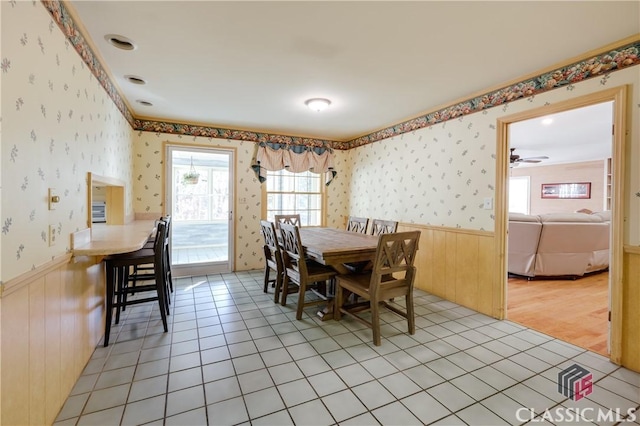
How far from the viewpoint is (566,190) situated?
805 cm

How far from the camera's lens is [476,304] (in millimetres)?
3201

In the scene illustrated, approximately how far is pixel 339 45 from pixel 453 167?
2051 millimetres

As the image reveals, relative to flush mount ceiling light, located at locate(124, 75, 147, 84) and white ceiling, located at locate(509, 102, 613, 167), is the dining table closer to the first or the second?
white ceiling, located at locate(509, 102, 613, 167)

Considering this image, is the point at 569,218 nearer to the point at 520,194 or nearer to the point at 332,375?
the point at 332,375

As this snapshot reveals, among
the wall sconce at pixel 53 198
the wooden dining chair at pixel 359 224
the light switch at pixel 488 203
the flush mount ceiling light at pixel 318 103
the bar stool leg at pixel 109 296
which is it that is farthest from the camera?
the wooden dining chair at pixel 359 224

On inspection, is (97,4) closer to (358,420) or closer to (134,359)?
(134,359)

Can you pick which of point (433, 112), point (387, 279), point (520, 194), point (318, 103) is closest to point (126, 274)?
point (387, 279)

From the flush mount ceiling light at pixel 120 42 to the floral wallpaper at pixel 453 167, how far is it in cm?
325

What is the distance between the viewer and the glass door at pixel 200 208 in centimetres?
441

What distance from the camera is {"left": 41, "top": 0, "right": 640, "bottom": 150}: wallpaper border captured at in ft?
6.49

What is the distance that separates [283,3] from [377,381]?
2.45 m

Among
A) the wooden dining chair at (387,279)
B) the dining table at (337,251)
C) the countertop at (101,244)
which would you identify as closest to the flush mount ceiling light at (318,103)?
the dining table at (337,251)

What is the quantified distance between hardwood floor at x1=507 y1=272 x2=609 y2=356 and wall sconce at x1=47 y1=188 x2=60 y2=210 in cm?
390

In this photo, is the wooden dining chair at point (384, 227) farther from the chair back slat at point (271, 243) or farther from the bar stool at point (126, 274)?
the bar stool at point (126, 274)
